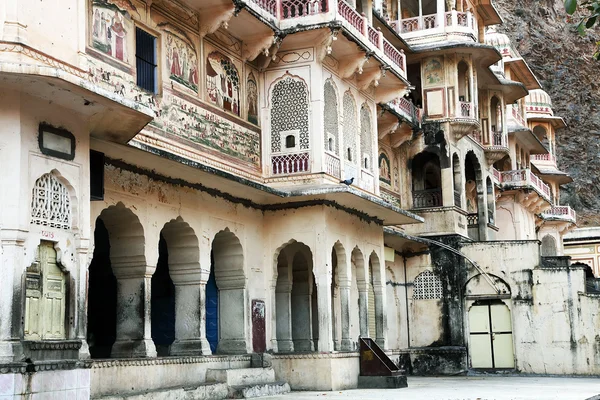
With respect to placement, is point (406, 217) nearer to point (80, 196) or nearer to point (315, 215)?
point (315, 215)

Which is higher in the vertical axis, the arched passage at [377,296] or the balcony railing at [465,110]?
the balcony railing at [465,110]

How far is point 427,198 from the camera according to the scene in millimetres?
27047

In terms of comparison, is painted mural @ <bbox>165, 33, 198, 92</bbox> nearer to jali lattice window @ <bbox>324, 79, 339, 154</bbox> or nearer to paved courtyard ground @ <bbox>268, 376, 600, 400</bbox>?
jali lattice window @ <bbox>324, 79, 339, 154</bbox>

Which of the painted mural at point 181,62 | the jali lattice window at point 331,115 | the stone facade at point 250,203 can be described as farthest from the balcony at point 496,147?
the painted mural at point 181,62

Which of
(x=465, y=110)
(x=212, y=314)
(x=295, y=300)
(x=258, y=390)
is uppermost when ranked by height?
(x=465, y=110)

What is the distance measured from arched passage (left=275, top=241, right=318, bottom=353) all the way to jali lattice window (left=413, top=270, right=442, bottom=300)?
201 inches

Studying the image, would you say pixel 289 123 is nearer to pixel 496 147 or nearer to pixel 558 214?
pixel 496 147

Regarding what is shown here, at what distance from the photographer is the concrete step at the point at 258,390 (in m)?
15.2

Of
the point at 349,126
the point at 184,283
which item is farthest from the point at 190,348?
the point at 349,126

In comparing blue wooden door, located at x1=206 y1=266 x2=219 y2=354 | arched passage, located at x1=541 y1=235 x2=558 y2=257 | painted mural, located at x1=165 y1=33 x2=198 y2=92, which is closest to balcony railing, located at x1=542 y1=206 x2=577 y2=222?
arched passage, located at x1=541 y1=235 x2=558 y2=257

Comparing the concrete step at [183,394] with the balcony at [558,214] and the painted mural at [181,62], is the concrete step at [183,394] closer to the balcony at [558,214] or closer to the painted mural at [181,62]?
the painted mural at [181,62]

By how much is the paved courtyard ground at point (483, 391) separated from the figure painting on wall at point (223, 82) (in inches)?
223

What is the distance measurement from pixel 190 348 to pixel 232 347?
1764 mm

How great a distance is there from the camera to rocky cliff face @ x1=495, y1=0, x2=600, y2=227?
5094cm
